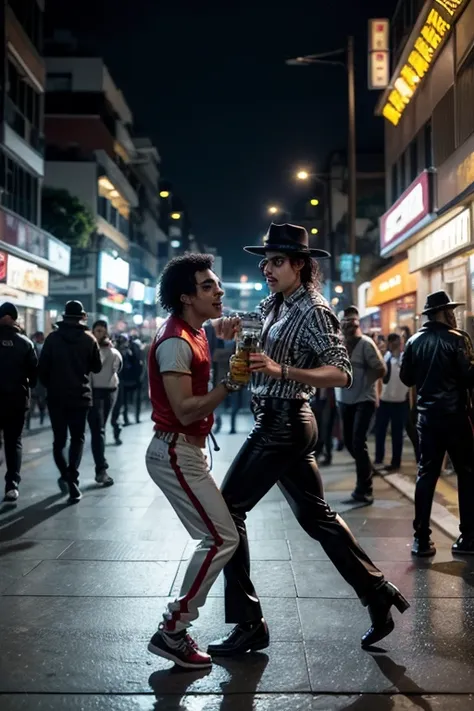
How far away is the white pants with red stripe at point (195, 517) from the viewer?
11.6 ft

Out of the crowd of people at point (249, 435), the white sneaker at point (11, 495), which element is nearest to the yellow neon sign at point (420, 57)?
the crowd of people at point (249, 435)

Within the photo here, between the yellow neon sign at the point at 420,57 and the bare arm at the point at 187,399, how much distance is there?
367 inches

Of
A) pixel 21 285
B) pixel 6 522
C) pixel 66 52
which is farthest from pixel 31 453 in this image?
pixel 66 52

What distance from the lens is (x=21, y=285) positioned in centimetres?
2111

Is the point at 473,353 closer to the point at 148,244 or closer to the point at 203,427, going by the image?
the point at 203,427

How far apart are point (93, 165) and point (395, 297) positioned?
2388 centimetres

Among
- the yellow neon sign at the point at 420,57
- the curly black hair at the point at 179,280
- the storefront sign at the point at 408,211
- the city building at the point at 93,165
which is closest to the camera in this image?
the curly black hair at the point at 179,280

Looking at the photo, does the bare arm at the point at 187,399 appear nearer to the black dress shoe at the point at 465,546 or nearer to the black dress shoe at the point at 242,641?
the black dress shoe at the point at 242,641

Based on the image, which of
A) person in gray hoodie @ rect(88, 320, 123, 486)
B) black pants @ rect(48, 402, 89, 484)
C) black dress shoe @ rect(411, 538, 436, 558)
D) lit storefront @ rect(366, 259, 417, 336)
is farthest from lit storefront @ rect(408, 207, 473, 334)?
black pants @ rect(48, 402, 89, 484)

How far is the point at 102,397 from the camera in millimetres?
9648

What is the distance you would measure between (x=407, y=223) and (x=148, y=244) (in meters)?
52.5

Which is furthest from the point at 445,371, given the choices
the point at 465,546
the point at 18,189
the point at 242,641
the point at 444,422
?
the point at 18,189

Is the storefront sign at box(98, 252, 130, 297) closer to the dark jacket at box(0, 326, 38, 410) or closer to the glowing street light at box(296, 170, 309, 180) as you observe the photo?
the glowing street light at box(296, 170, 309, 180)

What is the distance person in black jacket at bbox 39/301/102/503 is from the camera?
7891mm
